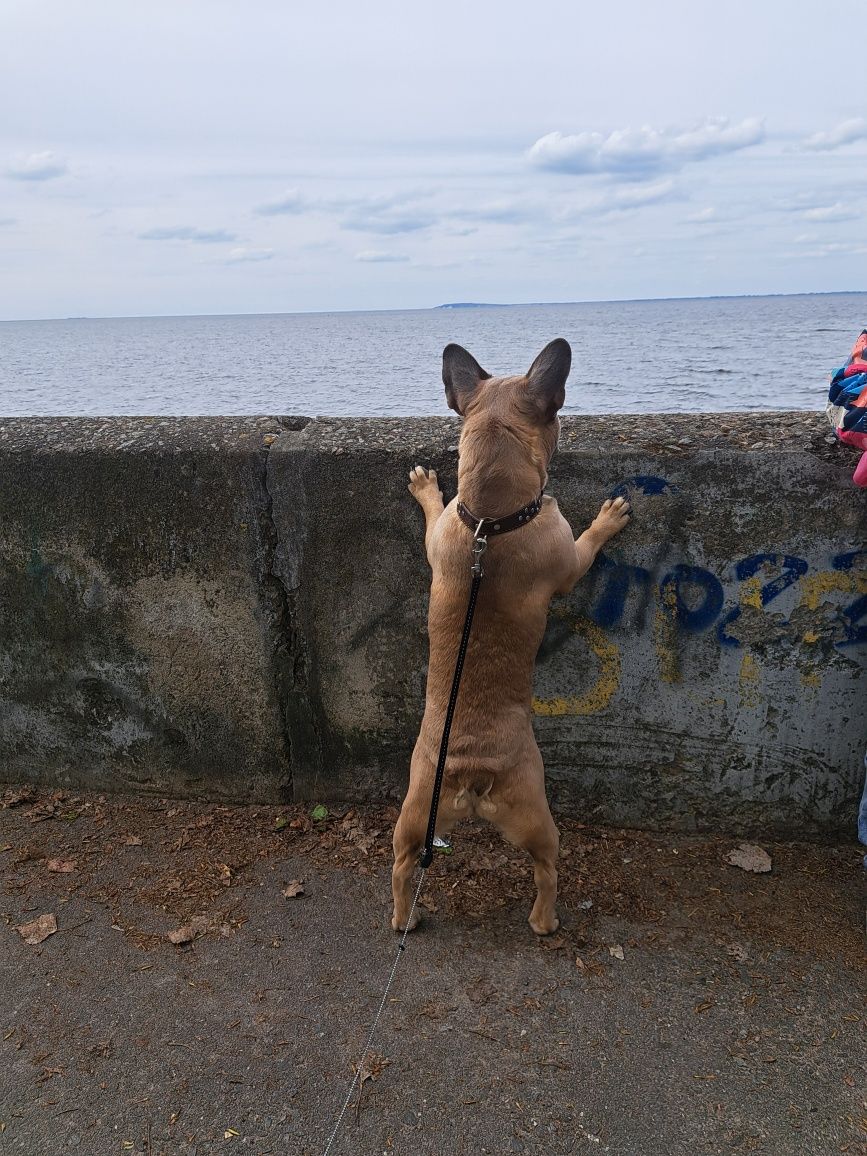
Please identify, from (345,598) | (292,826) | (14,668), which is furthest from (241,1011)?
(14,668)

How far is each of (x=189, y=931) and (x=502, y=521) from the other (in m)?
2.29

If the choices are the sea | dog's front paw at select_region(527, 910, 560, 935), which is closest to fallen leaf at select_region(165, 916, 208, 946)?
dog's front paw at select_region(527, 910, 560, 935)

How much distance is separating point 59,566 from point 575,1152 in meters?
3.48

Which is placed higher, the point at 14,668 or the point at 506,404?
the point at 506,404

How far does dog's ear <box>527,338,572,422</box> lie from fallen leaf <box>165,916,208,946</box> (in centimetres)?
266

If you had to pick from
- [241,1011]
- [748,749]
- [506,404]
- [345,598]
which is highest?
[506,404]

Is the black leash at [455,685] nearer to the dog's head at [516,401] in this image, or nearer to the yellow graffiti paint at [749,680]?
the dog's head at [516,401]

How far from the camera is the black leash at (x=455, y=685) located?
3.16 m

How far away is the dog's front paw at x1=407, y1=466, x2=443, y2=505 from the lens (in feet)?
12.6

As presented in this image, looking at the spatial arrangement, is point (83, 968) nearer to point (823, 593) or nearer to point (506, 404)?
point (506, 404)

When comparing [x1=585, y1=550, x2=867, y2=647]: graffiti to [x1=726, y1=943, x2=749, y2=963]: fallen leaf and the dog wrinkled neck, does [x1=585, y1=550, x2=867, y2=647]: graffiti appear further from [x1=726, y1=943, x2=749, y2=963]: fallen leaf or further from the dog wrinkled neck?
[x1=726, y1=943, x2=749, y2=963]: fallen leaf

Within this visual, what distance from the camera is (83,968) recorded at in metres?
3.58

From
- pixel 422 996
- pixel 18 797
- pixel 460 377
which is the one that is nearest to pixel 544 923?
pixel 422 996

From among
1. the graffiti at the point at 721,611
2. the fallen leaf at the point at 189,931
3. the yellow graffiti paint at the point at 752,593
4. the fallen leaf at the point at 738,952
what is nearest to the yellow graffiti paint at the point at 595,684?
the graffiti at the point at 721,611
